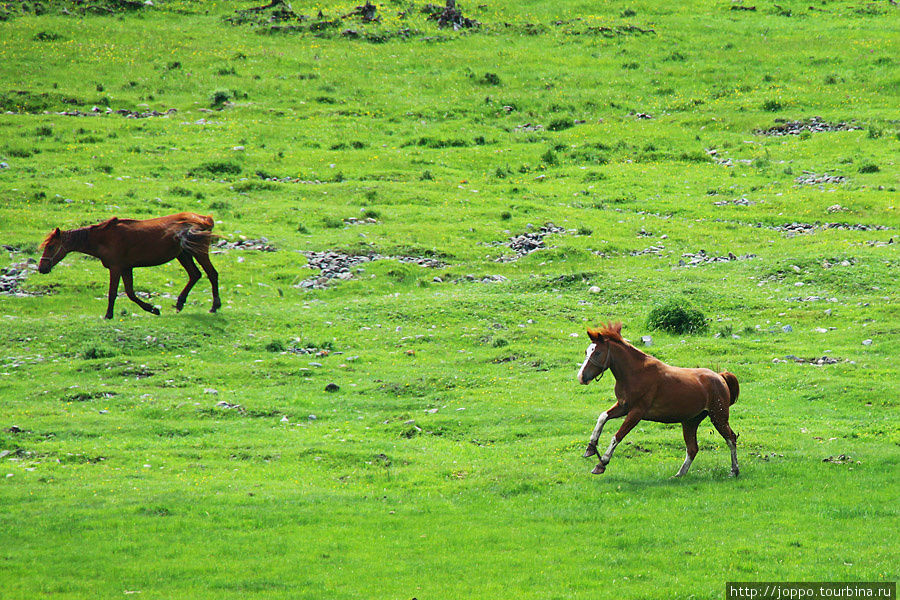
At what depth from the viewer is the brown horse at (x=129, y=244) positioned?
27.4 m

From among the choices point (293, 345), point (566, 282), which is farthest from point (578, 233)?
point (293, 345)

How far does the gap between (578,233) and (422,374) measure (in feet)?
50.0

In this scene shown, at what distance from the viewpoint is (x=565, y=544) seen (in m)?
13.0

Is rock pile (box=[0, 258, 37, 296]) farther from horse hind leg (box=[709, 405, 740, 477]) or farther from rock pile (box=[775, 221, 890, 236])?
rock pile (box=[775, 221, 890, 236])

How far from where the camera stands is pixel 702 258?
112 feet

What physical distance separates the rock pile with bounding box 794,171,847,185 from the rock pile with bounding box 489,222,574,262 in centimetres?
1214

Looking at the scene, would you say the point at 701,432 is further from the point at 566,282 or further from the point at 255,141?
the point at 255,141

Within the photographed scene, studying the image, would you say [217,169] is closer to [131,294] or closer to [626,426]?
[131,294]

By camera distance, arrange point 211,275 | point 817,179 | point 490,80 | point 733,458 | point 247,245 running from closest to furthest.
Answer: point 733,458, point 211,275, point 247,245, point 817,179, point 490,80

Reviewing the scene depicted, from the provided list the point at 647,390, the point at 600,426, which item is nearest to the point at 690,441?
the point at 647,390

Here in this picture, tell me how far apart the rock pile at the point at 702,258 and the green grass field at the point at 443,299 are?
1.82 feet

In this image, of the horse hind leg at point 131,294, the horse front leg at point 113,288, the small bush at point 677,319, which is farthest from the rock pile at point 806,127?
the horse front leg at point 113,288

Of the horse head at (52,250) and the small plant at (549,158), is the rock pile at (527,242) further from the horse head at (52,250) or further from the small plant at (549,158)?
the horse head at (52,250)

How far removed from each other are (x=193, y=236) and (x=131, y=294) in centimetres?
248
